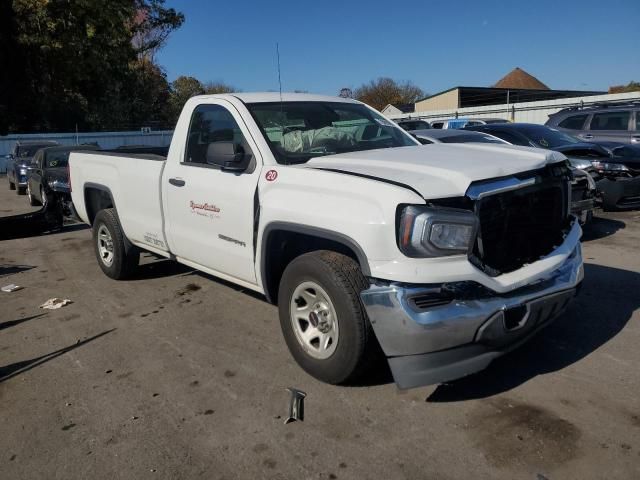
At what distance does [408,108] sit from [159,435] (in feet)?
177

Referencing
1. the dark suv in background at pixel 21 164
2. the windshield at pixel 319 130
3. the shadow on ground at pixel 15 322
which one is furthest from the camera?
the dark suv in background at pixel 21 164

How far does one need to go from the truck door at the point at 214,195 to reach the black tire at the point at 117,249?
46.3 inches

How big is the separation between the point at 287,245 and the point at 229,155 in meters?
0.78

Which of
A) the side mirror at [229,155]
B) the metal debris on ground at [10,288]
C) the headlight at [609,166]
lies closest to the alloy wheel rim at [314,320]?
the side mirror at [229,155]

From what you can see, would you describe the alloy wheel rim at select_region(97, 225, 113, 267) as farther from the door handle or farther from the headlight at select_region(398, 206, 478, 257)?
the headlight at select_region(398, 206, 478, 257)

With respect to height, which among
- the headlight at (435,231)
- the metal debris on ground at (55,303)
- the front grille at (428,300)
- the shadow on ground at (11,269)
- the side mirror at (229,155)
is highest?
the side mirror at (229,155)

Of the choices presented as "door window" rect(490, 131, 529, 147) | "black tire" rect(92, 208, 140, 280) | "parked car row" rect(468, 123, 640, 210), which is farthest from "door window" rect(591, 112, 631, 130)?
"black tire" rect(92, 208, 140, 280)

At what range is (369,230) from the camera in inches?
122

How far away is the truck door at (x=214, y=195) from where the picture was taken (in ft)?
13.5

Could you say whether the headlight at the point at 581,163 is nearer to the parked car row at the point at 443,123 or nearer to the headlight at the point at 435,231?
the headlight at the point at 435,231

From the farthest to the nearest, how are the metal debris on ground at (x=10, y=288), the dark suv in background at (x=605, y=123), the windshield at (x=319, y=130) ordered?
the dark suv in background at (x=605, y=123)
the metal debris on ground at (x=10, y=288)
the windshield at (x=319, y=130)

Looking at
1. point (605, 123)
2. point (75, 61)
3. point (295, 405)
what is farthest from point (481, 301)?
point (75, 61)

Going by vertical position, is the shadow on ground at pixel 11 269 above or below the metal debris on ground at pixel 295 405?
above

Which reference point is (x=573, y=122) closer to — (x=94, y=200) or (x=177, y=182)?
(x=94, y=200)
